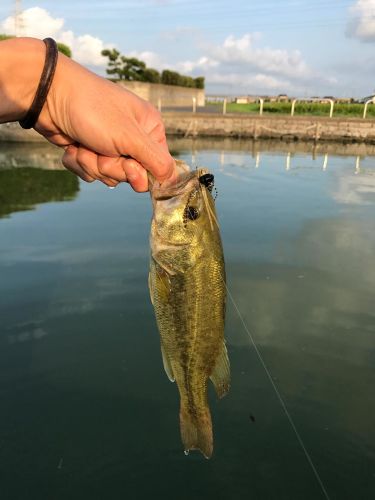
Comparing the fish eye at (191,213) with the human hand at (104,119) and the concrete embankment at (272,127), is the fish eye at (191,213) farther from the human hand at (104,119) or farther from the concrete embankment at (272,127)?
the concrete embankment at (272,127)

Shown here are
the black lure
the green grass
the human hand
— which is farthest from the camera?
the green grass

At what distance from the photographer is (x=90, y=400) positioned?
477 centimetres

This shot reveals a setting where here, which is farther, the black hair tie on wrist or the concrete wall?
the concrete wall

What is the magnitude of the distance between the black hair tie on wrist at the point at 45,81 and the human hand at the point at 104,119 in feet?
0.08

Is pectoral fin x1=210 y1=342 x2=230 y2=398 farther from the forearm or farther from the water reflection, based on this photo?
the water reflection

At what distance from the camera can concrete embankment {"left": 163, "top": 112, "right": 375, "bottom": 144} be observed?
32.2 metres

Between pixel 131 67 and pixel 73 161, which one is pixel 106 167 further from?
pixel 131 67

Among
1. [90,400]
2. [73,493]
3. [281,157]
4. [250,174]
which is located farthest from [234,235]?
[281,157]

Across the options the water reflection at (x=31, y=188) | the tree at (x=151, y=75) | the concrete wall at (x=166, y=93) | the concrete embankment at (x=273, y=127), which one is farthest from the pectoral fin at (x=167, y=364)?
the tree at (x=151, y=75)

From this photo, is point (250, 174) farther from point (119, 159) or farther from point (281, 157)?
point (119, 159)

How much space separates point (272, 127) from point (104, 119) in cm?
3252

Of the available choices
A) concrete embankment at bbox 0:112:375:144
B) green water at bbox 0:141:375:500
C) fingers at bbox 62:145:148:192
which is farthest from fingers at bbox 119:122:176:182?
concrete embankment at bbox 0:112:375:144

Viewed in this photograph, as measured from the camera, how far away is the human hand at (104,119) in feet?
7.81

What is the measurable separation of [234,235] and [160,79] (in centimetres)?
4494
